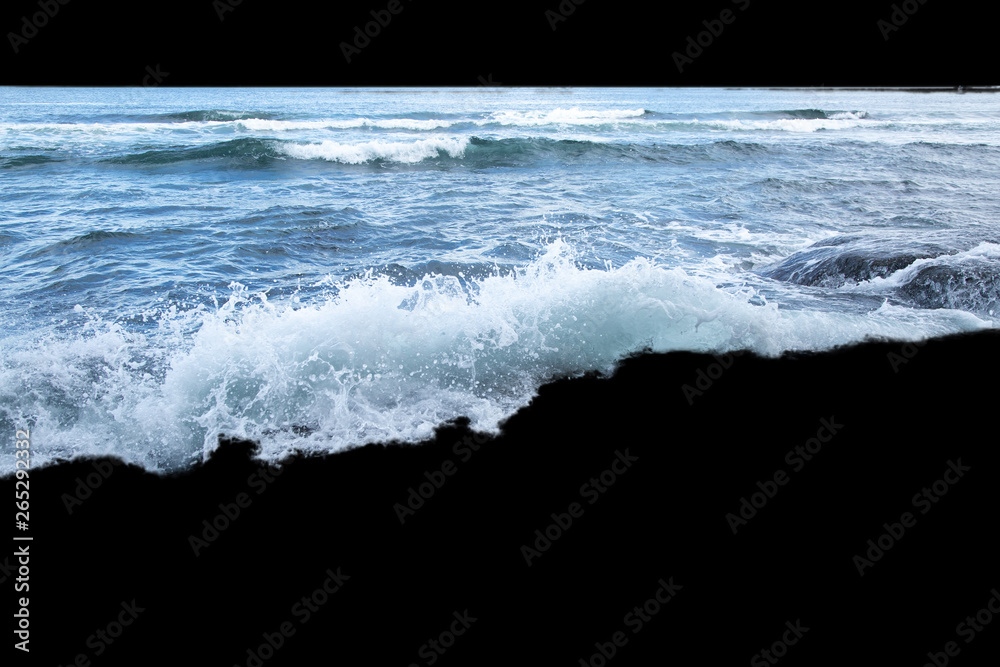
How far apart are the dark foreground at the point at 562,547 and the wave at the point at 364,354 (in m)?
0.34

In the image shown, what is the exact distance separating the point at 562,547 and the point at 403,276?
5265mm

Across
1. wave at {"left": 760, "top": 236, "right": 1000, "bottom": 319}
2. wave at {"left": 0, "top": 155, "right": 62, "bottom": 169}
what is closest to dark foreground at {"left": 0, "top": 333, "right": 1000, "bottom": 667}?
wave at {"left": 760, "top": 236, "right": 1000, "bottom": 319}

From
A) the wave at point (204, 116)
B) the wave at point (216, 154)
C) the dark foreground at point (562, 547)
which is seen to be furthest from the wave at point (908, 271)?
the wave at point (204, 116)

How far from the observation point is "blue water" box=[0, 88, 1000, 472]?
4.68 meters

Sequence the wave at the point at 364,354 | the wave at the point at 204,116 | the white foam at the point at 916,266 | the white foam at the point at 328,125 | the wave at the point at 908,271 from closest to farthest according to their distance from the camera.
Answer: the wave at the point at 364,354 → the wave at the point at 908,271 → the white foam at the point at 916,266 → the white foam at the point at 328,125 → the wave at the point at 204,116

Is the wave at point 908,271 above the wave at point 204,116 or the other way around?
the other way around

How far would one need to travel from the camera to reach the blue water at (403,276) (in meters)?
4.68

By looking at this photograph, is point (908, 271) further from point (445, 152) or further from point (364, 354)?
point (445, 152)

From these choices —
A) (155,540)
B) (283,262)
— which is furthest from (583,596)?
(283,262)

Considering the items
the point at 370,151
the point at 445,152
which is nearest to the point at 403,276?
the point at 370,151

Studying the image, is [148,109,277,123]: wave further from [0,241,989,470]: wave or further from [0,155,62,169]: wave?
[0,241,989,470]: wave

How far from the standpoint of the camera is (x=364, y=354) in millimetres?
5152

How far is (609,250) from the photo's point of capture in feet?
30.3

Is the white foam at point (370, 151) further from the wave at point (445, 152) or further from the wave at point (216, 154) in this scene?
the wave at point (216, 154)
